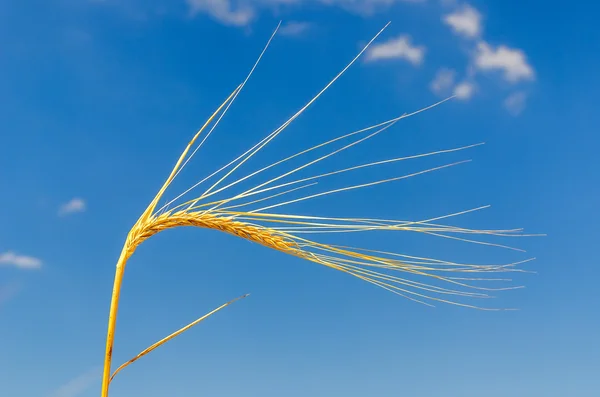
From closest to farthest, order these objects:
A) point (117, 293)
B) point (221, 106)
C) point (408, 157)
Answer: point (408, 157)
point (117, 293)
point (221, 106)

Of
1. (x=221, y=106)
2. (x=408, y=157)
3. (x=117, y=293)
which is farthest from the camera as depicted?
(x=221, y=106)

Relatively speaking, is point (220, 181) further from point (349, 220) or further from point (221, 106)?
point (349, 220)

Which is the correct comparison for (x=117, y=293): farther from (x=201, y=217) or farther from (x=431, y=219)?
(x=431, y=219)

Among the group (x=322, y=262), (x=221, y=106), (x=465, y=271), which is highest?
(x=221, y=106)

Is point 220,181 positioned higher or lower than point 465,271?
higher

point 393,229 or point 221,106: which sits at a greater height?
point 221,106

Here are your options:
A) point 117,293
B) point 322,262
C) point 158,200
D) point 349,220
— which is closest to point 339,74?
point 349,220

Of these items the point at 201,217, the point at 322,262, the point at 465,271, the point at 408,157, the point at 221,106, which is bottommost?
the point at 465,271

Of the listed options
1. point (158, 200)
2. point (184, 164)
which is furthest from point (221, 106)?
point (158, 200)

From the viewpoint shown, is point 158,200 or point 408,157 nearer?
point 408,157
